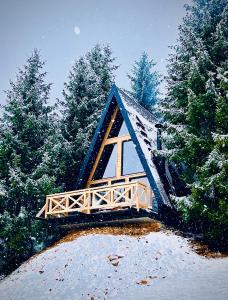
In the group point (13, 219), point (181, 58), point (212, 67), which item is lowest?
point (13, 219)

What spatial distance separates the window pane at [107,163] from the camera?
17008 millimetres

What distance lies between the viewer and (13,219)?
47.5 ft

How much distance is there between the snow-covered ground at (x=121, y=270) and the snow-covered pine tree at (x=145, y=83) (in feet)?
59.1

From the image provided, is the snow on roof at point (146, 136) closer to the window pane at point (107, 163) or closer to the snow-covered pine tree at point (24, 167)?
the window pane at point (107, 163)

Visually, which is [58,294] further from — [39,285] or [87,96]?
[87,96]

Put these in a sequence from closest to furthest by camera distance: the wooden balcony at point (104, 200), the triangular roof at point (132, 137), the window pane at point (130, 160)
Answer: the wooden balcony at point (104, 200) → the triangular roof at point (132, 137) → the window pane at point (130, 160)

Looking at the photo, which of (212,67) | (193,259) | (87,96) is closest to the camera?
(193,259)

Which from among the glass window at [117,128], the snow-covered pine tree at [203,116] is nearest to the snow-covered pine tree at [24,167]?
the glass window at [117,128]

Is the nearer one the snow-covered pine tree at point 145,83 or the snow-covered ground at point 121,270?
the snow-covered ground at point 121,270

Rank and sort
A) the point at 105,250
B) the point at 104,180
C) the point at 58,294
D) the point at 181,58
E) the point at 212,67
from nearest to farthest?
the point at 58,294 → the point at 105,250 → the point at 212,67 → the point at 181,58 → the point at 104,180

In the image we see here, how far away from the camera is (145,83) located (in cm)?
2991

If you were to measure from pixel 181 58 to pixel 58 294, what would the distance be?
1226cm

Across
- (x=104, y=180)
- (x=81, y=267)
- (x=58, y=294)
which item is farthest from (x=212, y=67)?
(x=58, y=294)

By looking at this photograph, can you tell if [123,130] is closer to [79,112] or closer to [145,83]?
[79,112]
